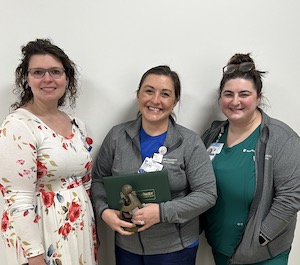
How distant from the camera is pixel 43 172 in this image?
1293 millimetres

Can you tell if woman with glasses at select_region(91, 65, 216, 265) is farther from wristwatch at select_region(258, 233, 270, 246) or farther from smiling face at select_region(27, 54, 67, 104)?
smiling face at select_region(27, 54, 67, 104)

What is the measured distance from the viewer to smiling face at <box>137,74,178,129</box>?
1.51 meters

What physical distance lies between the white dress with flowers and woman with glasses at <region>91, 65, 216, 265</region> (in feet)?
0.56

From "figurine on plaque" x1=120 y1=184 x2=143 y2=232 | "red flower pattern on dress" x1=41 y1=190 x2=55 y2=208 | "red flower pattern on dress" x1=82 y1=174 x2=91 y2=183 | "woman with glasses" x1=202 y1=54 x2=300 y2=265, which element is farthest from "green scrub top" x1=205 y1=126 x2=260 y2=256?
"red flower pattern on dress" x1=41 y1=190 x2=55 y2=208

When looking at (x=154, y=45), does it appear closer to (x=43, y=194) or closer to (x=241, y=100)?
(x=241, y=100)

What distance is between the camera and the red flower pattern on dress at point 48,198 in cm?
132

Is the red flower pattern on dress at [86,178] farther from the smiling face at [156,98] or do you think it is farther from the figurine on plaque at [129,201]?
the smiling face at [156,98]

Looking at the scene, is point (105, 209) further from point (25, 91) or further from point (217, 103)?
point (217, 103)

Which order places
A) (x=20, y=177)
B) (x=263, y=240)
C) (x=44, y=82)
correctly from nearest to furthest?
(x=20, y=177), (x=44, y=82), (x=263, y=240)

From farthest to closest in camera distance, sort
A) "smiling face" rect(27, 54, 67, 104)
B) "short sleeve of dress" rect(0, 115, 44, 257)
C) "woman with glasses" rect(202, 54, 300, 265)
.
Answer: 1. "woman with glasses" rect(202, 54, 300, 265)
2. "smiling face" rect(27, 54, 67, 104)
3. "short sleeve of dress" rect(0, 115, 44, 257)

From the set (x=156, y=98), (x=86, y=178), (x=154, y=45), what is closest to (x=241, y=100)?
(x=156, y=98)

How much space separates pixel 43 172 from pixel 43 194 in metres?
0.10

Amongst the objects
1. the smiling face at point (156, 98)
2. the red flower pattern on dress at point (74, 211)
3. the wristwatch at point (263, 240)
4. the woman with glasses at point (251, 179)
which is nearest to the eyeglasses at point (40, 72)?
the smiling face at point (156, 98)

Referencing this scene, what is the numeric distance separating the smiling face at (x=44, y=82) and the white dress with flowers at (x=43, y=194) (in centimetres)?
9
